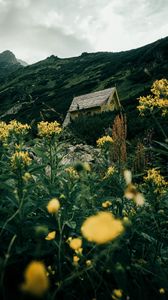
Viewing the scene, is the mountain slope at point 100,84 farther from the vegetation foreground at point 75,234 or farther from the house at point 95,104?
the vegetation foreground at point 75,234

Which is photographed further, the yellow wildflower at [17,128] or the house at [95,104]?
the house at [95,104]

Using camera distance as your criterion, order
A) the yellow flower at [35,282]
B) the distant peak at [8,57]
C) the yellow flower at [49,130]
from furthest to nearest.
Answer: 1. the distant peak at [8,57]
2. the yellow flower at [49,130]
3. the yellow flower at [35,282]

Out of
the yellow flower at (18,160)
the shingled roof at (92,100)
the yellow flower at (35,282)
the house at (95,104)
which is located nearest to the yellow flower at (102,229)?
the yellow flower at (35,282)

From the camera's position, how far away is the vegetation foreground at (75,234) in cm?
139

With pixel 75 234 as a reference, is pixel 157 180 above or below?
above

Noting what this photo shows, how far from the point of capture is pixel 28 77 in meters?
72.9

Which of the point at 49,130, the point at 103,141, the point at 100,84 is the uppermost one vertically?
the point at 100,84

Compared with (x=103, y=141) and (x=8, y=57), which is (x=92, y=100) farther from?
(x=8, y=57)

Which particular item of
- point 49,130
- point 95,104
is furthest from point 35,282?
point 95,104

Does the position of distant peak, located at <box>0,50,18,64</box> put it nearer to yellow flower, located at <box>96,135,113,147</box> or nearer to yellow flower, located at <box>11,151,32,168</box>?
yellow flower, located at <box>96,135,113,147</box>

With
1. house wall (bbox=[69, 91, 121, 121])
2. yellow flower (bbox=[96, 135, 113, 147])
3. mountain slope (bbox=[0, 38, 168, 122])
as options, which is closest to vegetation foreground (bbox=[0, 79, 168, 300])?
yellow flower (bbox=[96, 135, 113, 147])

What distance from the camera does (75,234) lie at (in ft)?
8.55

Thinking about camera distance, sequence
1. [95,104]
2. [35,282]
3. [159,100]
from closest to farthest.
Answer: [35,282], [159,100], [95,104]

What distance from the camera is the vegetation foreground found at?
1393mm
